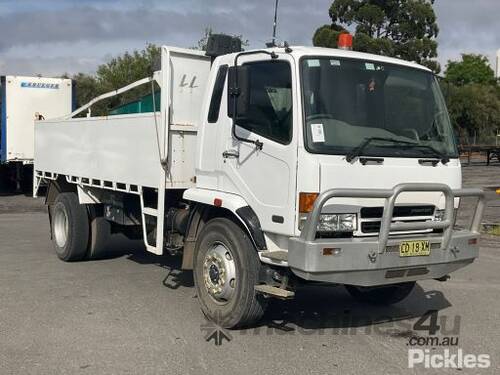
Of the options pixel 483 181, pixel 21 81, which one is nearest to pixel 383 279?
pixel 21 81

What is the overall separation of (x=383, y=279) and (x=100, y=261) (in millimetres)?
5358

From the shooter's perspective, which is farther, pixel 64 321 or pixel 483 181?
pixel 483 181

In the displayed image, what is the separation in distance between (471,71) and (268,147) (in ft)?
271

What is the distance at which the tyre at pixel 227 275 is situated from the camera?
5613 mm

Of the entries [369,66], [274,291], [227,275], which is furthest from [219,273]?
[369,66]

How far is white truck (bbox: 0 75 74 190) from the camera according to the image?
17516 mm

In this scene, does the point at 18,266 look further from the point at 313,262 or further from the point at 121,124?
the point at 313,262

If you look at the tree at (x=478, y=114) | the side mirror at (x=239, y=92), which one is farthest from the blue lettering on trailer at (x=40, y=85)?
the tree at (x=478, y=114)

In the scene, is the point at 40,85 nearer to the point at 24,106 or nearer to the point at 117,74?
the point at 24,106

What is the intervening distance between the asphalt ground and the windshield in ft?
5.63

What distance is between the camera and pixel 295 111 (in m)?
5.32

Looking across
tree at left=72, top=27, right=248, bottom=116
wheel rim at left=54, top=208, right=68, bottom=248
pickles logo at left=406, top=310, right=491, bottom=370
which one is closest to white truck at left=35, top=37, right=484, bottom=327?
pickles logo at left=406, top=310, right=491, bottom=370

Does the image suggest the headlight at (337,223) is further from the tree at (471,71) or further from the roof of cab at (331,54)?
the tree at (471,71)

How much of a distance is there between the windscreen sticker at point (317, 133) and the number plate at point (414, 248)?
110 centimetres
